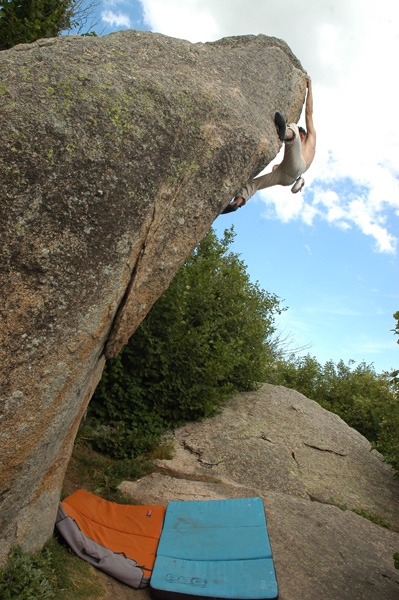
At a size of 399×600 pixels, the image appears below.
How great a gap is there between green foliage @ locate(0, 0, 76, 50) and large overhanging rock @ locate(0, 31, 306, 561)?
3776 mm

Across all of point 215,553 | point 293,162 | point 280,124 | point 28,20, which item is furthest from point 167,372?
point 28,20

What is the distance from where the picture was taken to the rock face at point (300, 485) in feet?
17.9

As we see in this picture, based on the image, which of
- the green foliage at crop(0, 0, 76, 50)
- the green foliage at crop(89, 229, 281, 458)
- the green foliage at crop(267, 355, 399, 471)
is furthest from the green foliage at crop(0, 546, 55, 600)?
the green foliage at crop(267, 355, 399, 471)

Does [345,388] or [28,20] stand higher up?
[28,20]

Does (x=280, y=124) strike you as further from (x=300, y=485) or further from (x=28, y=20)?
(x=300, y=485)

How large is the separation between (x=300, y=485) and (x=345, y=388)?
754cm

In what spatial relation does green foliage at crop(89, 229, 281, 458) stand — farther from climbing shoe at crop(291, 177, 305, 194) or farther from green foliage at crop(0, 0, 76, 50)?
green foliage at crop(0, 0, 76, 50)

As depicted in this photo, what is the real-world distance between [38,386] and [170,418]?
5.70 metres

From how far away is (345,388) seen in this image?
15.0 m

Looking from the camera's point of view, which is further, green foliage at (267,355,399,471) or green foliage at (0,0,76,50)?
green foliage at (267,355,399,471)

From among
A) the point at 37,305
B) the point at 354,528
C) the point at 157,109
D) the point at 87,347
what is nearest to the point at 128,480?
the point at 354,528

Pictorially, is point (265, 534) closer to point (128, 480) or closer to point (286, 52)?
point (128, 480)

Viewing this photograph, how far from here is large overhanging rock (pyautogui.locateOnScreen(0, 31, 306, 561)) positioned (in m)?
3.46

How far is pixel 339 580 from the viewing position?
17.3 ft
